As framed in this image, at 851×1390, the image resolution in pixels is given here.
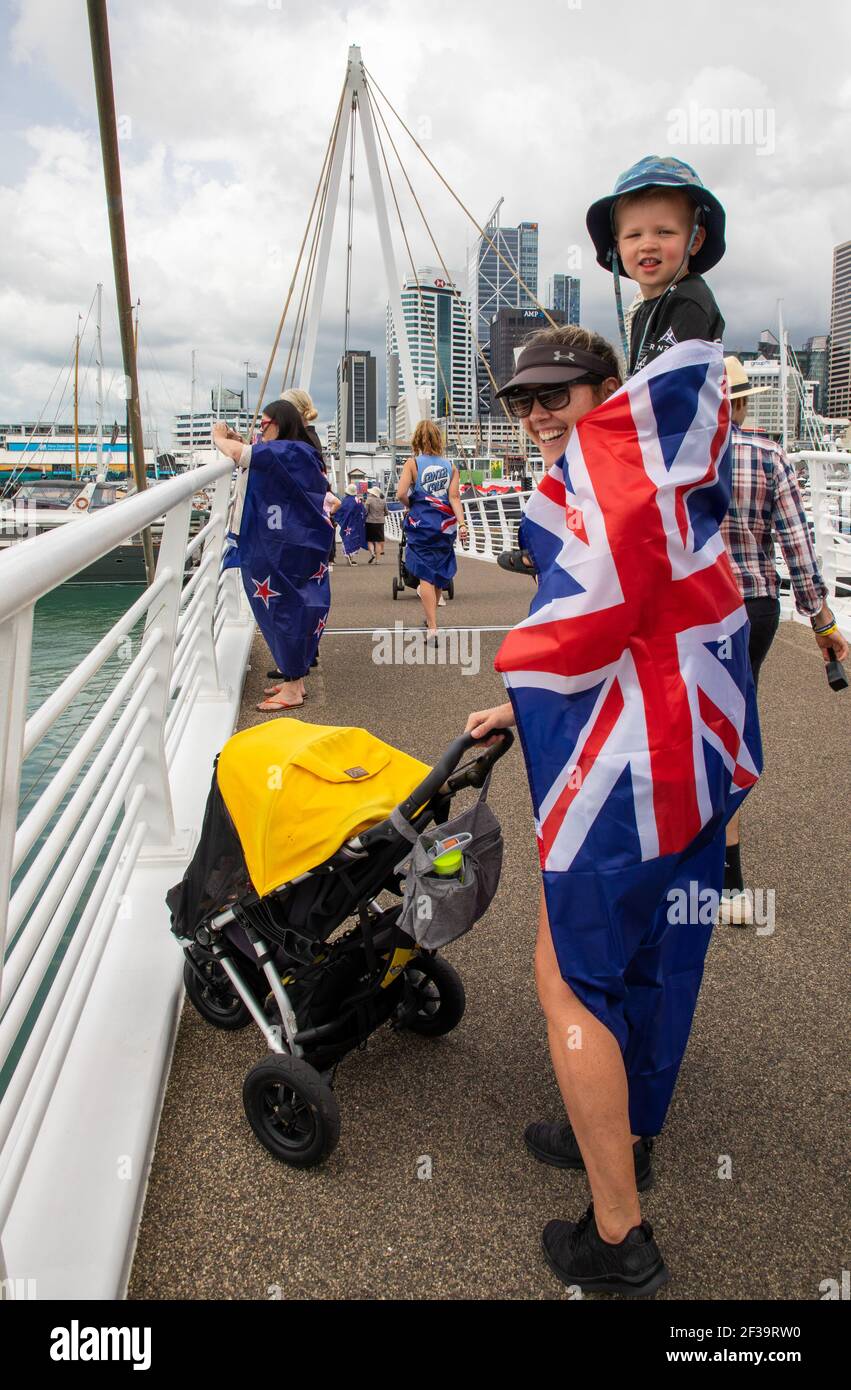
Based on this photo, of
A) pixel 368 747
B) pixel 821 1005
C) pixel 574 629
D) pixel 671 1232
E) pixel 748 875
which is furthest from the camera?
pixel 748 875

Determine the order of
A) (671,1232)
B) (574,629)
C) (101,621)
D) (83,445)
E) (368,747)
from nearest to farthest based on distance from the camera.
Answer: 1. (574,629)
2. (671,1232)
3. (368,747)
4. (101,621)
5. (83,445)

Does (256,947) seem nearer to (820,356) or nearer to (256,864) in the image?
(256,864)

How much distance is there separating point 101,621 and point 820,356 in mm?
127828

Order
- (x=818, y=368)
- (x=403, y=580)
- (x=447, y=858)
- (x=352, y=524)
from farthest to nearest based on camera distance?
(x=818, y=368), (x=352, y=524), (x=403, y=580), (x=447, y=858)

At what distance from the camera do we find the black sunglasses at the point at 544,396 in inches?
76.7

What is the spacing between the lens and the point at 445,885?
1934 millimetres

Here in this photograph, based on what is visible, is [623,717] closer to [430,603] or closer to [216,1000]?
[216,1000]

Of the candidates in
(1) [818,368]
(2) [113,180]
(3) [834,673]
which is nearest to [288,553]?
(3) [834,673]

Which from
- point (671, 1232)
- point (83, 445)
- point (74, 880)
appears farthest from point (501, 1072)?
point (83, 445)

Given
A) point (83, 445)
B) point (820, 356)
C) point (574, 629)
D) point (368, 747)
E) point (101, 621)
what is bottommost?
point (101, 621)

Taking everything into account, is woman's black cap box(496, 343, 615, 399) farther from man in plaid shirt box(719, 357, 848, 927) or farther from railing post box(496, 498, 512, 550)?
railing post box(496, 498, 512, 550)

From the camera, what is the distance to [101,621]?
653 inches

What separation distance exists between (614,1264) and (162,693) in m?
1.99

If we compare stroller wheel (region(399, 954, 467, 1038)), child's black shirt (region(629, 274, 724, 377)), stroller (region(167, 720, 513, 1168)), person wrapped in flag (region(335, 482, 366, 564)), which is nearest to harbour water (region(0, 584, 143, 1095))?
stroller (region(167, 720, 513, 1168))
